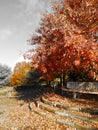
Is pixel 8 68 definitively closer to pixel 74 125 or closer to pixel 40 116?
pixel 40 116

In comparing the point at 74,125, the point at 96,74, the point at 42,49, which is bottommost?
the point at 74,125

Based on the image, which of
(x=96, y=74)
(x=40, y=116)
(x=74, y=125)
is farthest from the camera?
(x=96, y=74)

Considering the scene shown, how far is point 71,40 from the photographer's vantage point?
17578mm

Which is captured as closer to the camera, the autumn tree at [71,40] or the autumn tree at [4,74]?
the autumn tree at [71,40]

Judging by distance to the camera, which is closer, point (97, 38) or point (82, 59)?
point (82, 59)

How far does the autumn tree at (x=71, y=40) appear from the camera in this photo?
17991mm

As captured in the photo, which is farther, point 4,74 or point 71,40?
point 4,74

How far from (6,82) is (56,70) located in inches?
1189

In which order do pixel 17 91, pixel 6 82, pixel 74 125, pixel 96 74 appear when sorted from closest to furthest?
pixel 74 125 < pixel 96 74 < pixel 17 91 < pixel 6 82

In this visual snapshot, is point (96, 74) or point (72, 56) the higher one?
point (72, 56)

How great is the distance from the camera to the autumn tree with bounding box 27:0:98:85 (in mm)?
17991

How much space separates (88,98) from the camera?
774 inches

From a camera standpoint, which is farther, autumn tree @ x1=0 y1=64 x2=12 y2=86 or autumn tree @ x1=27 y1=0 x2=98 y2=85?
autumn tree @ x1=0 y1=64 x2=12 y2=86

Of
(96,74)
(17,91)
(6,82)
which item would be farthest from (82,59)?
(6,82)
